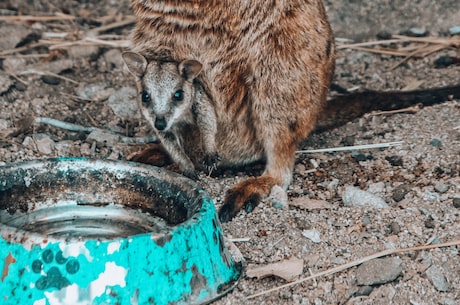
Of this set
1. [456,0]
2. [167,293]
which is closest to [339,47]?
[456,0]

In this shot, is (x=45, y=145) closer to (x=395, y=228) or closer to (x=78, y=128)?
(x=78, y=128)

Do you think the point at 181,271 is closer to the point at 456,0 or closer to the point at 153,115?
the point at 153,115

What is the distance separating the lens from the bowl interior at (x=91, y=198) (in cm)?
370

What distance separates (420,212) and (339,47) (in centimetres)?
202

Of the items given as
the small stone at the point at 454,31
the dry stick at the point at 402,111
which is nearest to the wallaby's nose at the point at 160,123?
the dry stick at the point at 402,111

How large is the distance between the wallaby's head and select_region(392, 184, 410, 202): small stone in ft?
3.19

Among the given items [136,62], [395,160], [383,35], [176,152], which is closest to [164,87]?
[136,62]

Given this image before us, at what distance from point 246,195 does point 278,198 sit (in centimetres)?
14

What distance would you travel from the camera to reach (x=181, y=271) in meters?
3.21

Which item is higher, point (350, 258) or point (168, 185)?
point (168, 185)

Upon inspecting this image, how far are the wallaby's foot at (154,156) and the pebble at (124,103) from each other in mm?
519

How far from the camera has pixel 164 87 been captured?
4.06 m

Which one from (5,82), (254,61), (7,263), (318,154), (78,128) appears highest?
(254,61)

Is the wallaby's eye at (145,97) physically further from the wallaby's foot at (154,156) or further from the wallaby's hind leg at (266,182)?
the wallaby's hind leg at (266,182)
